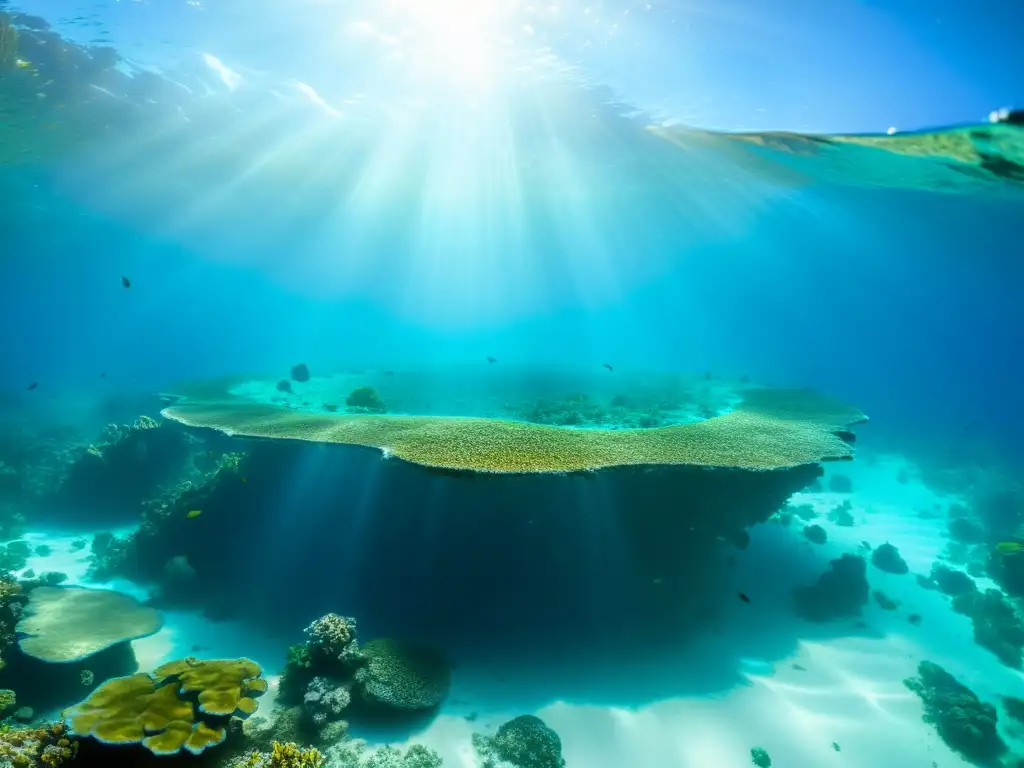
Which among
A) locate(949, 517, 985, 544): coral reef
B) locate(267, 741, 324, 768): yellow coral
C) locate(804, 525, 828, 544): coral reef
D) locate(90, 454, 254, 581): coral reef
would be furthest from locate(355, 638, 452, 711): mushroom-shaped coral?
locate(949, 517, 985, 544): coral reef

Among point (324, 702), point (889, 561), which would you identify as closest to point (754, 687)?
point (324, 702)

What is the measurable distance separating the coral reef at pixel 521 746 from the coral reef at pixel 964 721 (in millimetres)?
7514

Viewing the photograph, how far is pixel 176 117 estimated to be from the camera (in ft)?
89.9

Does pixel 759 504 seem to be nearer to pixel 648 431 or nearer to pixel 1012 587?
pixel 648 431

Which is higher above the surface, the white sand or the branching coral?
the branching coral

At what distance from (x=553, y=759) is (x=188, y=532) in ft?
38.0

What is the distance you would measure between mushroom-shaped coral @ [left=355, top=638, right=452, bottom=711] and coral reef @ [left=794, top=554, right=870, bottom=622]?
32.1 feet

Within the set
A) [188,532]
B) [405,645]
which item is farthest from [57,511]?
[405,645]

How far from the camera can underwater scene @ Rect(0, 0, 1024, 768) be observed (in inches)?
316

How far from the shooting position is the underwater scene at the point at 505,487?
8023 millimetres

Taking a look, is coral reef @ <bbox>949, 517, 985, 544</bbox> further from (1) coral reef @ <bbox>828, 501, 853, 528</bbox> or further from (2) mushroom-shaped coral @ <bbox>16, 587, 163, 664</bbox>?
(2) mushroom-shaped coral @ <bbox>16, 587, 163, 664</bbox>

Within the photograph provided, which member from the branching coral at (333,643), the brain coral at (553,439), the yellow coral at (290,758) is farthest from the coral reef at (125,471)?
the yellow coral at (290,758)

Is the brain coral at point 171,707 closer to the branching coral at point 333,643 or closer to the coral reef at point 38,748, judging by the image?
the coral reef at point 38,748

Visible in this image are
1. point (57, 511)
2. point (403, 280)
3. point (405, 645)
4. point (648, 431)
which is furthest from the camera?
point (403, 280)
